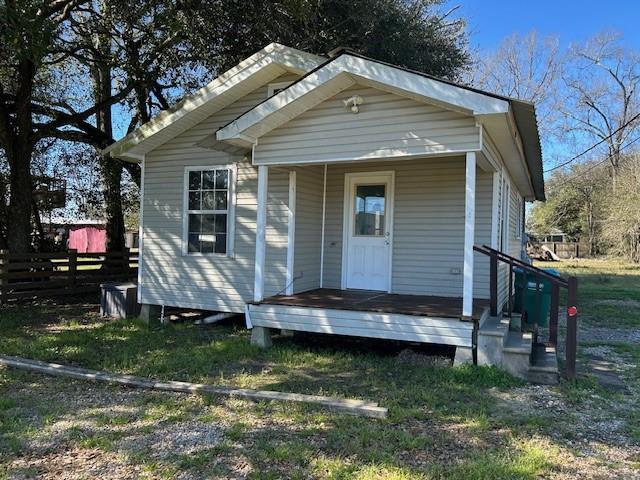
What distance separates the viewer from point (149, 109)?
15023 mm

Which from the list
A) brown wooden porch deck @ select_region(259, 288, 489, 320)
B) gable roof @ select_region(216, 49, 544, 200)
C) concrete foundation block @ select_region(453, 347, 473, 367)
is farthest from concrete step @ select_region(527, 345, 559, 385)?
gable roof @ select_region(216, 49, 544, 200)

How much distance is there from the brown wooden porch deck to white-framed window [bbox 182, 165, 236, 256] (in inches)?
65.1

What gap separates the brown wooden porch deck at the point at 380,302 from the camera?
6.09 metres

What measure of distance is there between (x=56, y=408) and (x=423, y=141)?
4.71m

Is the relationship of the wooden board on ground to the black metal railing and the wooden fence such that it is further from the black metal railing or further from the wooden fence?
the wooden fence

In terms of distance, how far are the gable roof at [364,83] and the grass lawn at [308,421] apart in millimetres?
2890

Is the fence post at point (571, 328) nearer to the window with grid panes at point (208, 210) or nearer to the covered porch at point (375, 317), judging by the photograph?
the covered porch at point (375, 317)

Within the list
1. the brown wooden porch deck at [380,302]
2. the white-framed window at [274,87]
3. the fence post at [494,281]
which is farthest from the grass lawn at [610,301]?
the white-framed window at [274,87]

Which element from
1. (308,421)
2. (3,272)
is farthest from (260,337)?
(3,272)

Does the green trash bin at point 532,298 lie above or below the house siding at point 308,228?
below

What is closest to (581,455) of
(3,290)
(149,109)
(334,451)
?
(334,451)

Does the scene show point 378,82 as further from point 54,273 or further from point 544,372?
point 54,273

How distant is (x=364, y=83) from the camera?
20.6ft

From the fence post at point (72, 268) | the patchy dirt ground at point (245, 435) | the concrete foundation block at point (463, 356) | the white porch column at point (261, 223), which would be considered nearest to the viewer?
the patchy dirt ground at point (245, 435)
